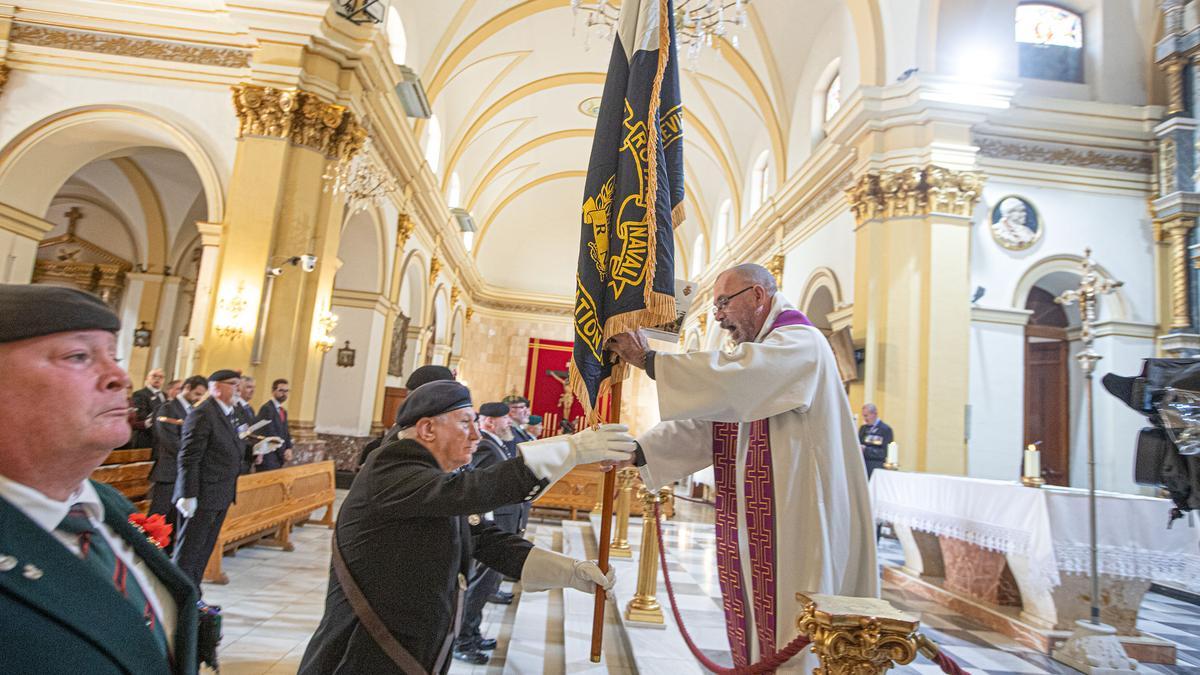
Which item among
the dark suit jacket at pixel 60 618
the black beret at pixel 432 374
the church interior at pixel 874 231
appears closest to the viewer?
the dark suit jacket at pixel 60 618

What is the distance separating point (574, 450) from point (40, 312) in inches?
48.4

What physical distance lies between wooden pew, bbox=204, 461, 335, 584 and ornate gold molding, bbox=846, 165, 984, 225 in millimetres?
7830

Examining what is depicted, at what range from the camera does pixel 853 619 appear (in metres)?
1.49

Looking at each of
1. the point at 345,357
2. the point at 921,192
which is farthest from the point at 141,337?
the point at 921,192

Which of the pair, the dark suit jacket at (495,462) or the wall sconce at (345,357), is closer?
the dark suit jacket at (495,462)

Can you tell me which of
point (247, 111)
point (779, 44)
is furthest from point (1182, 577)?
point (779, 44)

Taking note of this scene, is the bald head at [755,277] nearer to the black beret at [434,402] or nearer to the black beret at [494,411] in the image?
the black beret at [434,402]

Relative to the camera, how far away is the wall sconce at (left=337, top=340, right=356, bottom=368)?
41.2 feet

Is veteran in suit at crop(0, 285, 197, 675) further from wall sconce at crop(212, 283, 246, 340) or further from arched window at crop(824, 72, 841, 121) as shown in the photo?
arched window at crop(824, 72, 841, 121)

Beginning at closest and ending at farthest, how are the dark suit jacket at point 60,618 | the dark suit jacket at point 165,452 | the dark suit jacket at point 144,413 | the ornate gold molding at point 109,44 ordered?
the dark suit jacket at point 60,618
the dark suit jacket at point 165,452
the dark suit jacket at point 144,413
the ornate gold molding at point 109,44

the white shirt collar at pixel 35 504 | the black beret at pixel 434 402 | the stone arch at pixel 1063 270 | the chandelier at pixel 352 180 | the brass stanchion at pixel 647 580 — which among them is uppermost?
the chandelier at pixel 352 180

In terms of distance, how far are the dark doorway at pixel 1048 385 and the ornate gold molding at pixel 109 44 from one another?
1149 cm

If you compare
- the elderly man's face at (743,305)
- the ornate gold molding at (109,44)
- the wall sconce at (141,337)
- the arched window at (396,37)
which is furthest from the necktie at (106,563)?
the wall sconce at (141,337)

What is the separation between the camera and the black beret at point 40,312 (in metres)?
1.02
